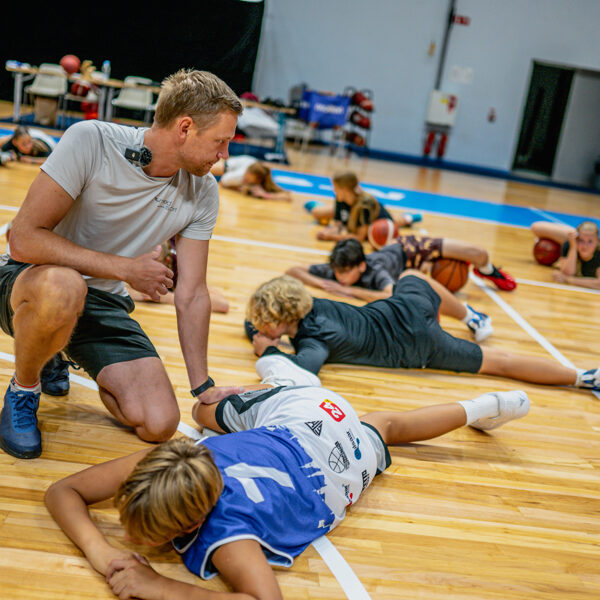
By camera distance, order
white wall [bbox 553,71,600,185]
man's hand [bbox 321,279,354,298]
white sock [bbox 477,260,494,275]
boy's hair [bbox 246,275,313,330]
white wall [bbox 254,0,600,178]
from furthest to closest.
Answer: white wall [bbox 553,71,600,185] → white wall [bbox 254,0,600,178] → white sock [bbox 477,260,494,275] → man's hand [bbox 321,279,354,298] → boy's hair [bbox 246,275,313,330]

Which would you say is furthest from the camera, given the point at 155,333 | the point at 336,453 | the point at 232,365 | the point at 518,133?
the point at 518,133

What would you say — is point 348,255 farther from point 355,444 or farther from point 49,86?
point 49,86

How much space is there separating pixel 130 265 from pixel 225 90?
0.67 meters

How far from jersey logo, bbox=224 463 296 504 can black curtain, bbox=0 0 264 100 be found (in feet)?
44.4

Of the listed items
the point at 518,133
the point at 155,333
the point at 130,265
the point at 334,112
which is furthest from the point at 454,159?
the point at 130,265

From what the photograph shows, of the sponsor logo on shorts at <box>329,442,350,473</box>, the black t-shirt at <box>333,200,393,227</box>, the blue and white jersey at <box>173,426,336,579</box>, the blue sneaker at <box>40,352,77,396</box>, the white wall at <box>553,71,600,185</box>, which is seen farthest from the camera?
the white wall at <box>553,71,600,185</box>

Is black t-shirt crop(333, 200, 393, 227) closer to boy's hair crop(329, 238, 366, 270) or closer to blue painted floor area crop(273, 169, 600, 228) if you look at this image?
boy's hair crop(329, 238, 366, 270)

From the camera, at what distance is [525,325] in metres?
4.77

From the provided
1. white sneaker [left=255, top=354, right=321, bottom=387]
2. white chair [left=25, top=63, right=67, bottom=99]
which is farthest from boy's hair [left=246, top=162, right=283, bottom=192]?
white sneaker [left=255, top=354, right=321, bottom=387]

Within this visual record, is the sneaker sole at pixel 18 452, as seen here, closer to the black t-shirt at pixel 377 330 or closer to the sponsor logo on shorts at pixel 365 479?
the sponsor logo on shorts at pixel 365 479

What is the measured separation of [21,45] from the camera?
47.1 ft

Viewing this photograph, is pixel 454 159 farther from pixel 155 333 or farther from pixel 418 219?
pixel 155 333

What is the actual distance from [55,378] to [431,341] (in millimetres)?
1817

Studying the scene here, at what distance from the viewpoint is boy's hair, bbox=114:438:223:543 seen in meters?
1.66
